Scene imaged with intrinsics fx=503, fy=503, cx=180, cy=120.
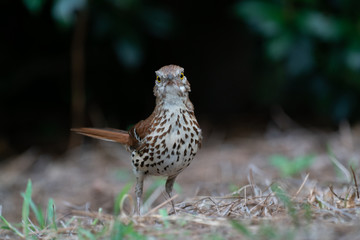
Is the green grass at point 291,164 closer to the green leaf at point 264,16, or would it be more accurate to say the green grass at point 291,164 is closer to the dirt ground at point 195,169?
the dirt ground at point 195,169

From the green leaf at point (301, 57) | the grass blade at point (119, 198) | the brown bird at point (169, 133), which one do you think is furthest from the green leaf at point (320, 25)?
the grass blade at point (119, 198)

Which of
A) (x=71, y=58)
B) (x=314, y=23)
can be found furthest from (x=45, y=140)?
(x=314, y=23)

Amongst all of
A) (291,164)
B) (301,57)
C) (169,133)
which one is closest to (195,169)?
(291,164)

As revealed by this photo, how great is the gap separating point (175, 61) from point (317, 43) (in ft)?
9.01

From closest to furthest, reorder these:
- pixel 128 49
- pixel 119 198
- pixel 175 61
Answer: pixel 119 198 → pixel 128 49 → pixel 175 61

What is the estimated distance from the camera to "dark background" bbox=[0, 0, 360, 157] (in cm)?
583

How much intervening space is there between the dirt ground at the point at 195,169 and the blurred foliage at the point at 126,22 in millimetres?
1431

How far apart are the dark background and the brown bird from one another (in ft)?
6.69

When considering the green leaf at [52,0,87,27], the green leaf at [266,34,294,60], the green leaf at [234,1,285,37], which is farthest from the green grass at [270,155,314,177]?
the green leaf at [52,0,87,27]

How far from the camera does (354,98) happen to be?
21.3 ft

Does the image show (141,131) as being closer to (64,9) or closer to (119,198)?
(119,198)

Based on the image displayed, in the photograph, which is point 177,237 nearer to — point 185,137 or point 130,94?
point 185,137

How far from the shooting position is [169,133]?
347 centimetres

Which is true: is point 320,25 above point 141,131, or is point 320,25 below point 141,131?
above
